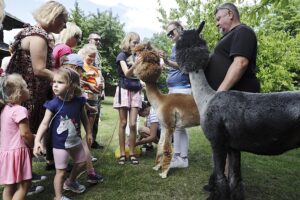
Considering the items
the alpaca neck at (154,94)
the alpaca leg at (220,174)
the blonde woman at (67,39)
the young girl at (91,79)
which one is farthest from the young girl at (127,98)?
the alpaca leg at (220,174)

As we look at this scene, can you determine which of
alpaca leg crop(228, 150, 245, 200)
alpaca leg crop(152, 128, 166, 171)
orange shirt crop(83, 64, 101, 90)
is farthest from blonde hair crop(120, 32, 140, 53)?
alpaca leg crop(228, 150, 245, 200)

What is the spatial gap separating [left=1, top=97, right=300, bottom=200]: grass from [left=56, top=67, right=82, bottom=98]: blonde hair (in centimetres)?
132

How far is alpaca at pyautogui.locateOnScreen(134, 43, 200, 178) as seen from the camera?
4938mm

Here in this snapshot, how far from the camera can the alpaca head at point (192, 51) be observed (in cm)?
347

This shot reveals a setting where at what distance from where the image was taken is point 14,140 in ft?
11.6

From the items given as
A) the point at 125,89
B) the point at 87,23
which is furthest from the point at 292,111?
the point at 87,23

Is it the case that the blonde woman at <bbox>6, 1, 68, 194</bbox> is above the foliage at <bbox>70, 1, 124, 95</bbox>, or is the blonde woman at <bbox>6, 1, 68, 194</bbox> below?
below

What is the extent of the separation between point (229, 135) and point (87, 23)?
109 feet

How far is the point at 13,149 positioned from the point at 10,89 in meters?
0.63

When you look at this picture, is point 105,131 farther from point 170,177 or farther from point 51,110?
point 51,110

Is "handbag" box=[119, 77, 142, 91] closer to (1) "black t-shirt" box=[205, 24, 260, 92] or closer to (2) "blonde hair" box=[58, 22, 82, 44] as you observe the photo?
(2) "blonde hair" box=[58, 22, 82, 44]

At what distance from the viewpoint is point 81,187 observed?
14.4ft

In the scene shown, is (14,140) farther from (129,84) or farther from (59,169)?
(129,84)

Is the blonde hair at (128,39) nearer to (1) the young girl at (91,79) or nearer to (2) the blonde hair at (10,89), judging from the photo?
(1) the young girl at (91,79)
